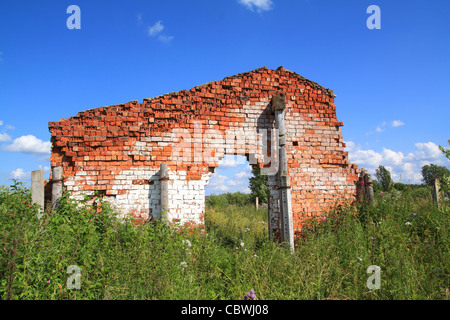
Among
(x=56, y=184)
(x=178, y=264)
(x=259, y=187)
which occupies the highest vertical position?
(x=56, y=184)

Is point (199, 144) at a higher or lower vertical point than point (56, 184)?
higher

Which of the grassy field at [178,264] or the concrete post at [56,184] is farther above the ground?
the concrete post at [56,184]

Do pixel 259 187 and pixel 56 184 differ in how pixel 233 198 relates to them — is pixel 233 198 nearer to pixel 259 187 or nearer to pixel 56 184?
pixel 259 187

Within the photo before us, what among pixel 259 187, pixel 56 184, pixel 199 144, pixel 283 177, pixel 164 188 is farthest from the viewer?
pixel 259 187

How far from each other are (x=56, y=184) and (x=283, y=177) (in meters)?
4.87

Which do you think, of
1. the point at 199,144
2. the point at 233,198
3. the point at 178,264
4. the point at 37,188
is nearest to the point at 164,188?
the point at 199,144

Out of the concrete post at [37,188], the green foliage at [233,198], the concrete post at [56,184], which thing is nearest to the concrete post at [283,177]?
the concrete post at [56,184]

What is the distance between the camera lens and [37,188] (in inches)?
215

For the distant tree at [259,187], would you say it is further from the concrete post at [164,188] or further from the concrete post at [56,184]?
the concrete post at [56,184]

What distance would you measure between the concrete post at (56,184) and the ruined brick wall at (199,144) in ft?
0.52

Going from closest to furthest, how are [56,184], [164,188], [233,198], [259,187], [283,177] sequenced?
[56,184] < [164,188] < [283,177] < [259,187] < [233,198]

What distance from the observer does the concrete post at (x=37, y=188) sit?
5438 millimetres

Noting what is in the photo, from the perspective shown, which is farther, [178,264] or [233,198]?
[233,198]
